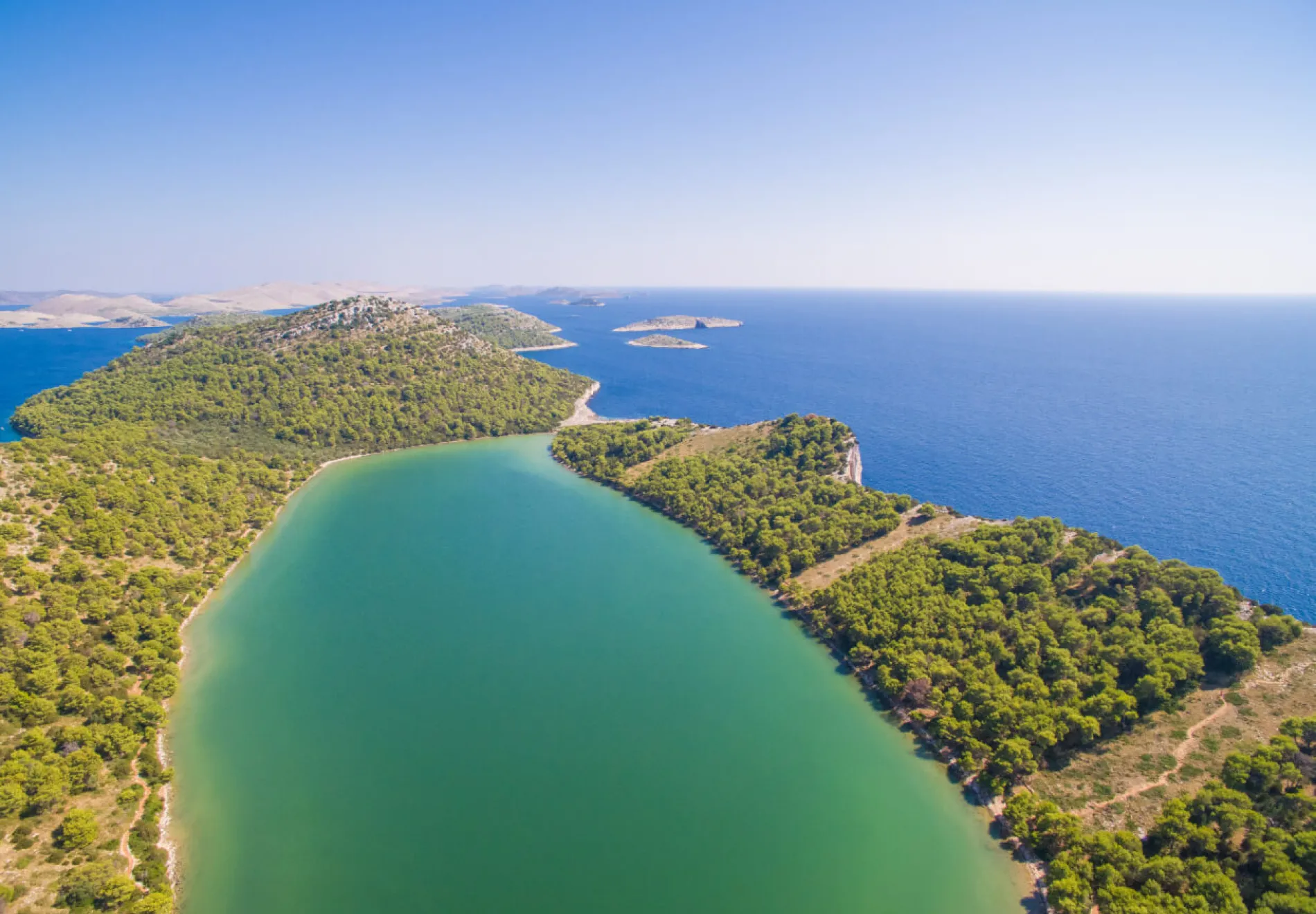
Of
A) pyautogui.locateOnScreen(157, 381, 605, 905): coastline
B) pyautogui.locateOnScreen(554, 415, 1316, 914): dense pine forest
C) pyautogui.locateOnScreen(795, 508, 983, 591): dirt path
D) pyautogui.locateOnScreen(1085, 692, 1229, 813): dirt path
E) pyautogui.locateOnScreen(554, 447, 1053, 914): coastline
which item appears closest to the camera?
pyautogui.locateOnScreen(554, 415, 1316, 914): dense pine forest

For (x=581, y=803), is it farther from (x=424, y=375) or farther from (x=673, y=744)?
(x=424, y=375)

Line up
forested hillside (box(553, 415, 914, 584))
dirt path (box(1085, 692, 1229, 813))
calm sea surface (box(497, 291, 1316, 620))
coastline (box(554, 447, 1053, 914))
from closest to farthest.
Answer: coastline (box(554, 447, 1053, 914)) < dirt path (box(1085, 692, 1229, 813)) < forested hillside (box(553, 415, 914, 584)) < calm sea surface (box(497, 291, 1316, 620))

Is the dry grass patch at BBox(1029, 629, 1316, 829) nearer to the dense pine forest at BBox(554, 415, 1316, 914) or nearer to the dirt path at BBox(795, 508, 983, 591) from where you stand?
the dense pine forest at BBox(554, 415, 1316, 914)

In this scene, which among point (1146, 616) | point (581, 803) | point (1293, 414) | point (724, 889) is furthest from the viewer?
point (1293, 414)

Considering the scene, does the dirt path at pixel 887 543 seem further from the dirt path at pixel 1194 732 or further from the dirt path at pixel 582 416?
the dirt path at pixel 582 416

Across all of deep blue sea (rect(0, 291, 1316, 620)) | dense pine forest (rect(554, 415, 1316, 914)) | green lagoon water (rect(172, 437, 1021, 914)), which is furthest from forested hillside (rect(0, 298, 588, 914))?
dense pine forest (rect(554, 415, 1316, 914))

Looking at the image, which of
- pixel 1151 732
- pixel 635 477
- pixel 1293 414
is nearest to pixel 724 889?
pixel 1151 732
